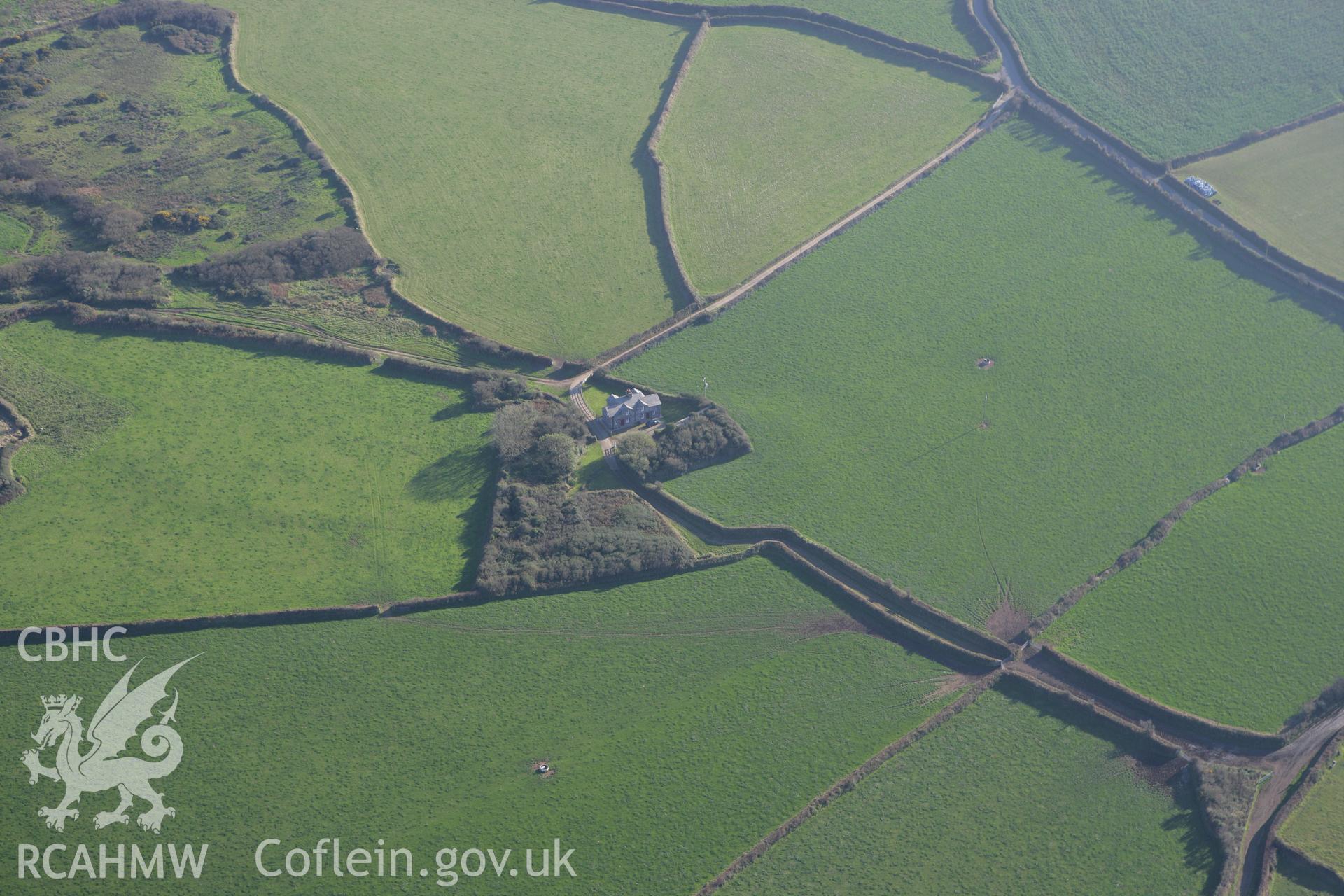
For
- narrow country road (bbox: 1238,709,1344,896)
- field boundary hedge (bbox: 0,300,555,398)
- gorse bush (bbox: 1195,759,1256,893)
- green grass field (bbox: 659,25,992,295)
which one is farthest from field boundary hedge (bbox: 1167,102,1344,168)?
field boundary hedge (bbox: 0,300,555,398)

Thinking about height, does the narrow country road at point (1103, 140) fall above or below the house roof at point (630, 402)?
above

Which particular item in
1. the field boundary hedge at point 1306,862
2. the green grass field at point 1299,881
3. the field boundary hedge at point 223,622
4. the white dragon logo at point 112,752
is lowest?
the white dragon logo at point 112,752

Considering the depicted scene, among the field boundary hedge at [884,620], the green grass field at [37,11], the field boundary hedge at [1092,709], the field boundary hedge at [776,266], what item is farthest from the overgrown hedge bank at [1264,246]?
the green grass field at [37,11]

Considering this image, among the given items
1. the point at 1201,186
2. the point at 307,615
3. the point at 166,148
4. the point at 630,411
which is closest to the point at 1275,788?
the point at 630,411

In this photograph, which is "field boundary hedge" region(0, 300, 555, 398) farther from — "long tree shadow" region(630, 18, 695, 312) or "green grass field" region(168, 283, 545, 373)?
"long tree shadow" region(630, 18, 695, 312)

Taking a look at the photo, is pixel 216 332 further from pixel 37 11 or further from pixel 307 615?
pixel 37 11

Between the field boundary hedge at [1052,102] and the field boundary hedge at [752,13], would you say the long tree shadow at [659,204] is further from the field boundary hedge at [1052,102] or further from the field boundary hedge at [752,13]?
the field boundary hedge at [1052,102]
